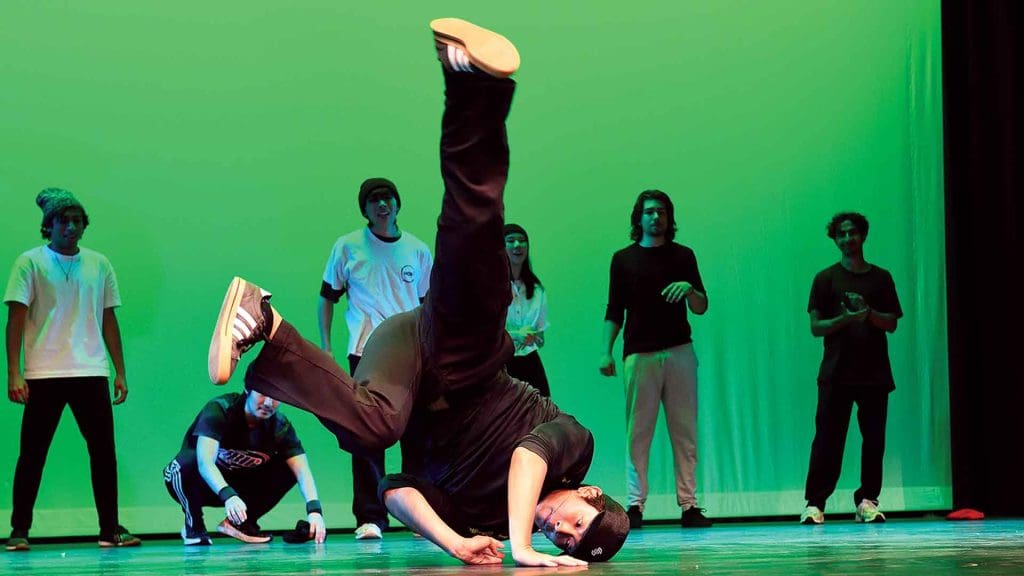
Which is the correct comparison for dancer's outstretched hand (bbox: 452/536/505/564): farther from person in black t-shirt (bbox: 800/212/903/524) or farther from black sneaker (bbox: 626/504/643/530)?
person in black t-shirt (bbox: 800/212/903/524)

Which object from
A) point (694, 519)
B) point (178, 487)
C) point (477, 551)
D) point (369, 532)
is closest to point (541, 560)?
point (477, 551)

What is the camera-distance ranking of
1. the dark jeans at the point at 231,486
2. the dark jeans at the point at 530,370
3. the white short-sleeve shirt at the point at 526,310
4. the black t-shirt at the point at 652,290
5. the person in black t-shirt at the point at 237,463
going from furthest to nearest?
the white short-sleeve shirt at the point at 526,310
the black t-shirt at the point at 652,290
the dark jeans at the point at 530,370
the dark jeans at the point at 231,486
the person in black t-shirt at the point at 237,463

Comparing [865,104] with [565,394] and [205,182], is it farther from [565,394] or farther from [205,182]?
[205,182]

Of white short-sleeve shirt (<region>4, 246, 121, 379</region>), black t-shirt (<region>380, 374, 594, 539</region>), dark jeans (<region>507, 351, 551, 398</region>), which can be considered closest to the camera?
black t-shirt (<region>380, 374, 594, 539</region>)

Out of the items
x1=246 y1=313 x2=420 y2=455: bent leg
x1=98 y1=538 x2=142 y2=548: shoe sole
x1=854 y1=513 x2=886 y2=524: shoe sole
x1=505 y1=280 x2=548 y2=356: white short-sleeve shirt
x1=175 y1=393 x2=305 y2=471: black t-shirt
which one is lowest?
x1=854 y1=513 x2=886 y2=524: shoe sole

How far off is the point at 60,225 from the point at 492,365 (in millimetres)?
2871

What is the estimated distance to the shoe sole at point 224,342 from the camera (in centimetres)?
273

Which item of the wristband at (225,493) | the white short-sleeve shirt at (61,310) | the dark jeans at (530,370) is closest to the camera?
the wristband at (225,493)

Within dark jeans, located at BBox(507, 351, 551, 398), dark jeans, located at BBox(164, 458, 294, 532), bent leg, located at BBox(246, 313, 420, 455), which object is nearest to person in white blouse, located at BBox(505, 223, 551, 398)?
dark jeans, located at BBox(507, 351, 551, 398)

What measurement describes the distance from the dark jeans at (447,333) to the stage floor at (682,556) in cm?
38

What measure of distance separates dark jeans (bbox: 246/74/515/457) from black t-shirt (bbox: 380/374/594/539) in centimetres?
7

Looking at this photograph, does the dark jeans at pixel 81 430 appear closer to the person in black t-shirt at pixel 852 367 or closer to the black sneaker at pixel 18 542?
the black sneaker at pixel 18 542

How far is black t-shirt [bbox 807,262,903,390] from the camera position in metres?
5.72

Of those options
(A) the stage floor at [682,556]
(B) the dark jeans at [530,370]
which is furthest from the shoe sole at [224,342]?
(B) the dark jeans at [530,370]
